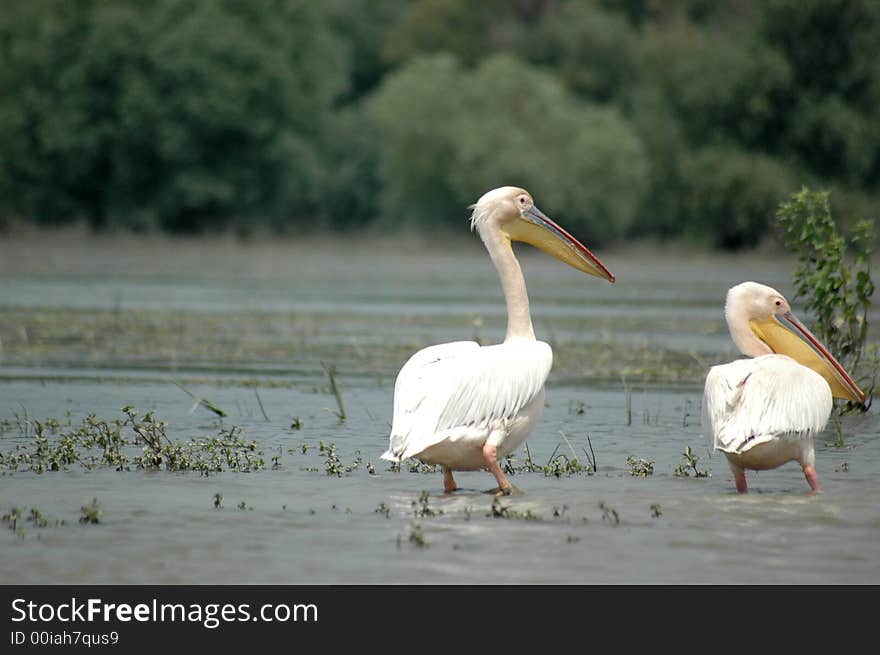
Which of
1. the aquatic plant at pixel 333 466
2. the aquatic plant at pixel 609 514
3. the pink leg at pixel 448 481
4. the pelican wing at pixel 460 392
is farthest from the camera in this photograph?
the aquatic plant at pixel 333 466

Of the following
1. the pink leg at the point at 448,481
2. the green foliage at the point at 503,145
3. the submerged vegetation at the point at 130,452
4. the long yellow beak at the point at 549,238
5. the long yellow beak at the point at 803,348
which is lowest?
the pink leg at the point at 448,481

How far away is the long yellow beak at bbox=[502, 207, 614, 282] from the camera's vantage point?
26.6ft

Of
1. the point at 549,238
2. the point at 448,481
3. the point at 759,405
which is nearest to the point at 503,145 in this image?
the point at 549,238

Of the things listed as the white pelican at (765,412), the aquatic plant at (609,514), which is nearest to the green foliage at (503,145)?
the white pelican at (765,412)

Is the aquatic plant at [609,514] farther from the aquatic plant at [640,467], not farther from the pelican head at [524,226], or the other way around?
the pelican head at [524,226]

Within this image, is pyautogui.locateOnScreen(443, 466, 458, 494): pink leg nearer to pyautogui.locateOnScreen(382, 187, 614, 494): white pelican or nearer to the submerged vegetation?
pyautogui.locateOnScreen(382, 187, 614, 494): white pelican

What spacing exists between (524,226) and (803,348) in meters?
1.57

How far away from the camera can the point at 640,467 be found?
801 cm

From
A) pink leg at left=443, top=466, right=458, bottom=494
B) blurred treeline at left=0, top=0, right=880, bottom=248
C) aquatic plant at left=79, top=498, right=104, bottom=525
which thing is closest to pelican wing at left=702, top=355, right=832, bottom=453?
pink leg at left=443, top=466, right=458, bottom=494

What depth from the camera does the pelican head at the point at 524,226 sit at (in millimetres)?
7980

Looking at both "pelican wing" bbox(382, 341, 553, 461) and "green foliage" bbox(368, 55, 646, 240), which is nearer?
"pelican wing" bbox(382, 341, 553, 461)

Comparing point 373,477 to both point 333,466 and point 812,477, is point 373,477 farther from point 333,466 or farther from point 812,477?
point 812,477

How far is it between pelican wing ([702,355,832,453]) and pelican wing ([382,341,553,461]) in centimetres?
82

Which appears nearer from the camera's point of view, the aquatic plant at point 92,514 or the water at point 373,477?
the water at point 373,477
